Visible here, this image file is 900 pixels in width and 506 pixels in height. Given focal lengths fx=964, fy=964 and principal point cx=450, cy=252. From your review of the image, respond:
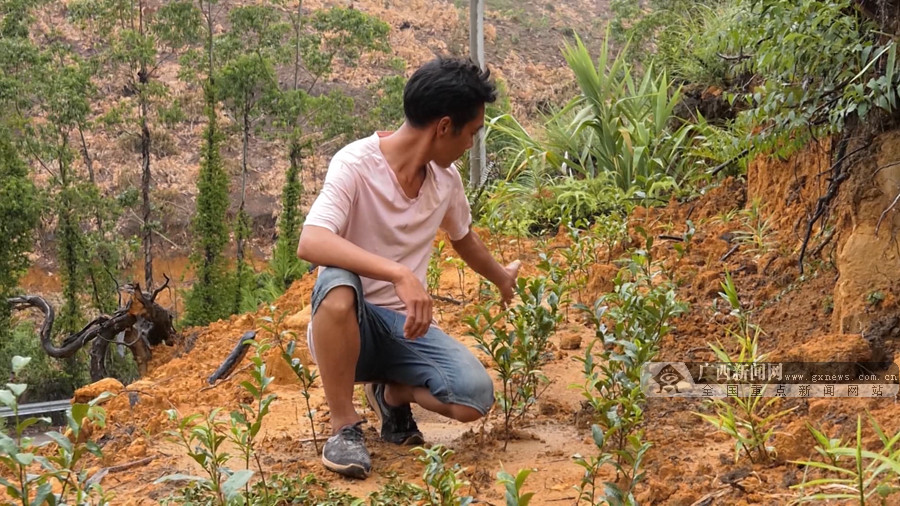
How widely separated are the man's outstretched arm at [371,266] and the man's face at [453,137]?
1.33 feet

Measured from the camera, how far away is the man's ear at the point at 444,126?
112 inches

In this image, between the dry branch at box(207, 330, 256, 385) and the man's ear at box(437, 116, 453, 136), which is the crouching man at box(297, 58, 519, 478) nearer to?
the man's ear at box(437, 116, 453, 136)

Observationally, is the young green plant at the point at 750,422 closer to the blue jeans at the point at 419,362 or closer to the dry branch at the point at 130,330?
the blue jeans at the point at 419,362

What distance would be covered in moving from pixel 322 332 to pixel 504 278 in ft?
2.27

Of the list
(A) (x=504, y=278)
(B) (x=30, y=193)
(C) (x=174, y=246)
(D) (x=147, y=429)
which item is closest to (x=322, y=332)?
(A) (x=504, y=278)

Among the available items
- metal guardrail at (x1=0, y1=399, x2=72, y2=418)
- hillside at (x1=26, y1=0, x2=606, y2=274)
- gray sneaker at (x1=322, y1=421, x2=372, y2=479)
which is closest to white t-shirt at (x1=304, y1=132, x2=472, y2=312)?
gray sneaker at (x1=322, y1=421, x2=372, y2=479)

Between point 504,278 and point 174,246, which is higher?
point 504,278

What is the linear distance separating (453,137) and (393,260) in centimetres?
42

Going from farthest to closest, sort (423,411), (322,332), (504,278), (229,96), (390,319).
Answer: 1. (229,96)
2. (423,411)
3. (504,278)
4. (390,319)
5. (322,332)

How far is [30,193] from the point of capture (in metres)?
21.6

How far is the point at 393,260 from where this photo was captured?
9.69ft

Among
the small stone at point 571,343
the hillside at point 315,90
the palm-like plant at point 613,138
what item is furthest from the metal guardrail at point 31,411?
the hillside at point 315,90

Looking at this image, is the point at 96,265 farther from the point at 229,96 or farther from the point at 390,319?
the point at 390,319

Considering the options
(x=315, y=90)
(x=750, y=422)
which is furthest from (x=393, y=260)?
(x=315, y=90)
